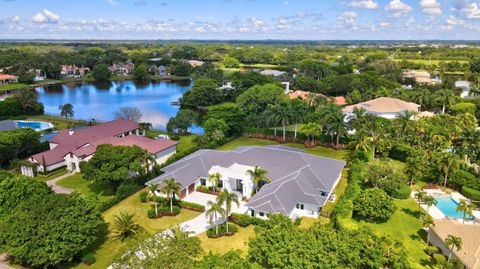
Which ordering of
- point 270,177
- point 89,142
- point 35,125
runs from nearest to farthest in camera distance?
point 270,177
point 89,142
point 35,125

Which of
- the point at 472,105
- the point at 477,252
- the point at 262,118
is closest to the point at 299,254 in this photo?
the point at 477,252

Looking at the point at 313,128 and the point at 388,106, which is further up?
the point at 388,106

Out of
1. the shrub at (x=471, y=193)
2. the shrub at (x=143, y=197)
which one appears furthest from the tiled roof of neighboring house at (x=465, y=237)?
the shrub at (x=143, y=197)

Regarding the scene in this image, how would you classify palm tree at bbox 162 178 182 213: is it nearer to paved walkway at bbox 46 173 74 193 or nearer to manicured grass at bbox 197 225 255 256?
manicured grass at bbox 197 225 255 256

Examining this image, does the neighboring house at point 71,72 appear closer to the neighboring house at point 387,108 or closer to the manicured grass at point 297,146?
the manicured grass at point 297,146

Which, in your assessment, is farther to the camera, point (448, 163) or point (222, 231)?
point (448, 163)

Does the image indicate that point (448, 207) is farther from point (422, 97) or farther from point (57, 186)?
point (57, 186)

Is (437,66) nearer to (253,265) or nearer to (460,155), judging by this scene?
(460,155)

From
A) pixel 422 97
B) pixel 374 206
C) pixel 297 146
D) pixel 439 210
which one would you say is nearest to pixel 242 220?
pixel 374 206
